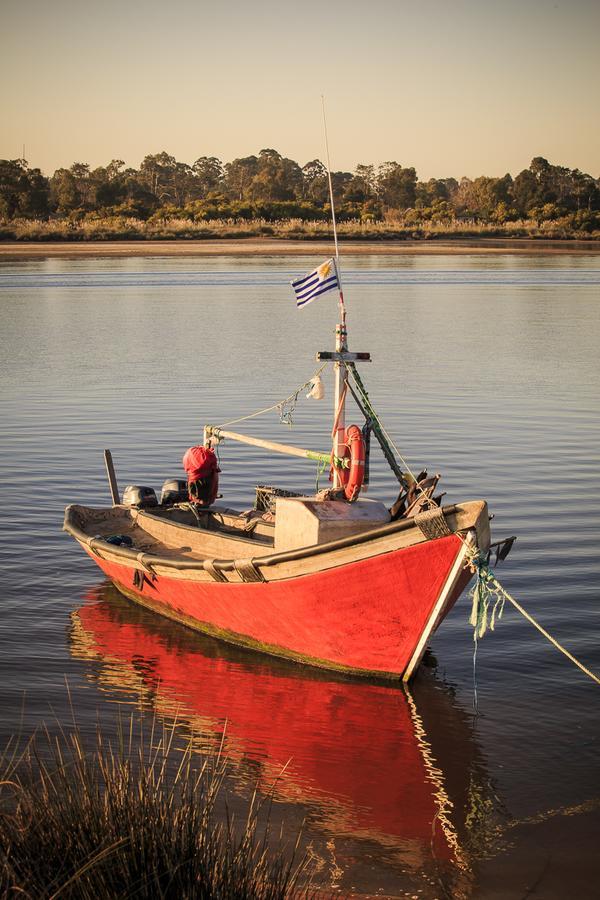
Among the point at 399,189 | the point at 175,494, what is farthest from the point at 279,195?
the point at 175,494

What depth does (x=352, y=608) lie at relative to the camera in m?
9.91

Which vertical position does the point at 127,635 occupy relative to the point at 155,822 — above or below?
below

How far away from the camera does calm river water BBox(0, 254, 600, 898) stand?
7.86 m

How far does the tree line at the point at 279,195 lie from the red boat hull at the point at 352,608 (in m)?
88.0

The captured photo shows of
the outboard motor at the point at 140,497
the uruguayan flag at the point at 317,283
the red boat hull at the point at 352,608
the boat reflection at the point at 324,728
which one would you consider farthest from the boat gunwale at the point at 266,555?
the uruguayan flag at the point at 317,283

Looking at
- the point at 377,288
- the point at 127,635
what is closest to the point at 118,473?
the point at 127,635

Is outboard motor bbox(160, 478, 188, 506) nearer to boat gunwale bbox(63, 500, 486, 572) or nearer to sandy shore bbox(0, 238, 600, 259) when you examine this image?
boat gunwale bbox(63, 500, 486, 572)

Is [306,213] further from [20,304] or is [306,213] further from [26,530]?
[26,530]

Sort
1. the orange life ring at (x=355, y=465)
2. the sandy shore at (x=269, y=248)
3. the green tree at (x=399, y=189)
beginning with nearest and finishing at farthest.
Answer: the orange life ring at (x=355, y=465) < the sandy shore at (x=269, y=248) < the green tree at (x=399, y=189)

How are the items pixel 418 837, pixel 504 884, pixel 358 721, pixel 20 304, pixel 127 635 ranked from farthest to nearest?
pixel 20 304, pixel 127 635, pixel 358 721, pixel 418 837, pixel 504 884

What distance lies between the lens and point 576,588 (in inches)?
484

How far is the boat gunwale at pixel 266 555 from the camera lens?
9.28m

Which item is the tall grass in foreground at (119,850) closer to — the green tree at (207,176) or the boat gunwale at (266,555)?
the boat gunwale at (266,555)

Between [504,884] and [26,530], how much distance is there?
9314mm
